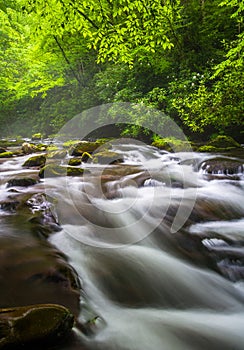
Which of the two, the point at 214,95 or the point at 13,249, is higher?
the point at 214,95

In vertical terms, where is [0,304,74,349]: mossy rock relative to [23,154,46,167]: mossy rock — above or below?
below

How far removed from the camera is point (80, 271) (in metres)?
2.71

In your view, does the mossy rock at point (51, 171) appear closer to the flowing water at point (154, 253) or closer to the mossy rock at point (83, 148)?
the flowing water at point (154, 253)

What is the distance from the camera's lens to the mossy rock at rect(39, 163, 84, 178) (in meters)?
6.27

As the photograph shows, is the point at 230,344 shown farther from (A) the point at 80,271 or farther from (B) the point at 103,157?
(B) the point at 103,157

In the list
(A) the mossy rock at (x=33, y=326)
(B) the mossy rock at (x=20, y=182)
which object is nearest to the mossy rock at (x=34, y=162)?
(B) the mossy rock at (x=20, y=182)

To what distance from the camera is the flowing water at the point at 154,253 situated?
2.10 m

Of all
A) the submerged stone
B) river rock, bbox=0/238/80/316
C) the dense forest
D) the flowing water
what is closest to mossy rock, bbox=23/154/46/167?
the flowing water

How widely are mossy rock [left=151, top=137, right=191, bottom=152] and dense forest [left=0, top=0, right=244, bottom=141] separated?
30.7 inches

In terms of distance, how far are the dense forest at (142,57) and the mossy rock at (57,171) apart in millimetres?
2759

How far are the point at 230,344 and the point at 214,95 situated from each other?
830 cm

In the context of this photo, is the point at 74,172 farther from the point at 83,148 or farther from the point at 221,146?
the point at 221,146

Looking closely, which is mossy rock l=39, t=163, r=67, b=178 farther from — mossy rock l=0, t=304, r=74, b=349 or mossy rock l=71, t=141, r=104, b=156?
mossy rock l=0, t=304, r=74, b=349

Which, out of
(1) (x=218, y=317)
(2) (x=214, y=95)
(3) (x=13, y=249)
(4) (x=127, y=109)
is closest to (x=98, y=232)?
(3) (x=13, y=249)
